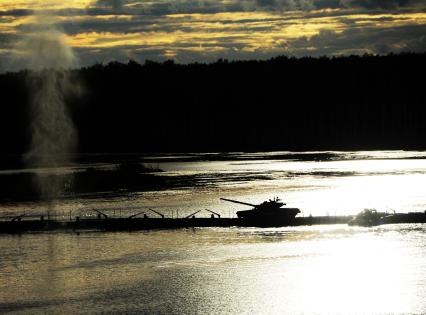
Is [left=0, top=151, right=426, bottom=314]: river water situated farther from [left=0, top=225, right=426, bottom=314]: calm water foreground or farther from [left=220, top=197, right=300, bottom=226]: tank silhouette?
[left=220, top=197, right=300, bottom=226]: tank silhouette

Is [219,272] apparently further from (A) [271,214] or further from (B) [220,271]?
(A) [271,214]

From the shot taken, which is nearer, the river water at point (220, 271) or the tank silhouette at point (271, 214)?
the river water at point (220, 271)

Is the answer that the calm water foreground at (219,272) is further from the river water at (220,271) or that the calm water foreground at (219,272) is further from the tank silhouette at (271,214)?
the tank silhouette at (271,214)

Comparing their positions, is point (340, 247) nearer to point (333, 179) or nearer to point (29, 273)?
point (29, 273)

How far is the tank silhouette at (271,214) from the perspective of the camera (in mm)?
95562

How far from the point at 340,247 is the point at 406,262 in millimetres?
9210

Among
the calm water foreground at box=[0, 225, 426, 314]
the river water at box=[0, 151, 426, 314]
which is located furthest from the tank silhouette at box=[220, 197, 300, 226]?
the calm water foreground at box=[0, 225, 426, 314]

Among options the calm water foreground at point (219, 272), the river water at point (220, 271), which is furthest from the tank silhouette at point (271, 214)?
the calm water foreground at point (219, 272)

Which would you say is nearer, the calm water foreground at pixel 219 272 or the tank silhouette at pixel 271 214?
the calm water foreground at pixel 219 272

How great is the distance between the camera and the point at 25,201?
136750mm

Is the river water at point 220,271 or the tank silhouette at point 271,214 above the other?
the tank silhouette at point 271,214

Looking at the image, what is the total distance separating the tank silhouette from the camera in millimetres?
95562

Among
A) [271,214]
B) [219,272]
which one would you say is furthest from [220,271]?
[271,214]

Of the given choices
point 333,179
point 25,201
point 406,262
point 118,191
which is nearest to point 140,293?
point 406,262
